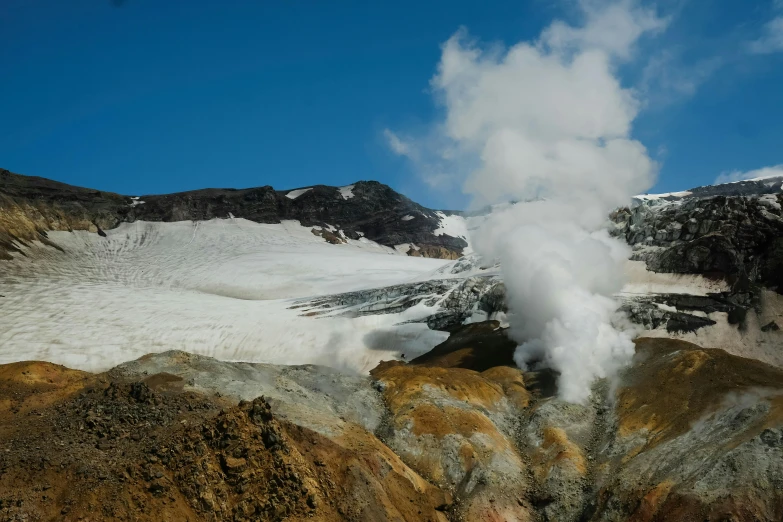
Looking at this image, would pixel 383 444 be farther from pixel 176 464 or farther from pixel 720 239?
pixel 720 239

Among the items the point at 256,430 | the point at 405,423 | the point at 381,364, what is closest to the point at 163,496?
the point at 256,430

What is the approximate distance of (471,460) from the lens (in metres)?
45.6

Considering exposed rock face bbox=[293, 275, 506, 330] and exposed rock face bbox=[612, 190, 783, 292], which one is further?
exposed rock face bbox=[293, 275, 506, 330]

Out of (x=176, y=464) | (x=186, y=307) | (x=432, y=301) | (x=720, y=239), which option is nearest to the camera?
(x=176, y=464)

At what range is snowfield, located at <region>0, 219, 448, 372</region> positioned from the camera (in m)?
93.5

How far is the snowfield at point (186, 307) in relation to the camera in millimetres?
93506

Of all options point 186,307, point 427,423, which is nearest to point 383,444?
point 427,423

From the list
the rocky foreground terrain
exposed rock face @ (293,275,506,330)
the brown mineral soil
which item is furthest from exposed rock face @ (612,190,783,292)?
the brown mineral soil

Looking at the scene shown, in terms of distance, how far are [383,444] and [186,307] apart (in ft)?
272

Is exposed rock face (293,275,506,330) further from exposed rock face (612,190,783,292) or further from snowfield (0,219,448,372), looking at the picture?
exposed rock face (612,190,783,292)

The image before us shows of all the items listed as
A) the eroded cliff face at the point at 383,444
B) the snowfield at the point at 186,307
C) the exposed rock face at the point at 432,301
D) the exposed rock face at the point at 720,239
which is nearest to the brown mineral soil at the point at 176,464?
the eroded cliff face at the point at 383,444

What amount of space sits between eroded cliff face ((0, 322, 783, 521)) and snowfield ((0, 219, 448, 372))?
4335 centimetres

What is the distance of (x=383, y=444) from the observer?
44938 millimetres

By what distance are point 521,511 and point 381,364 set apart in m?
52.4
